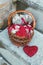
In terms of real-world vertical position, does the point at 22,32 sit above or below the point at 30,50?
above

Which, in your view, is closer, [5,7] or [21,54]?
[21,54]

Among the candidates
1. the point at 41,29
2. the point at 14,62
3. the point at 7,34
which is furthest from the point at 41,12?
the point at 14,62

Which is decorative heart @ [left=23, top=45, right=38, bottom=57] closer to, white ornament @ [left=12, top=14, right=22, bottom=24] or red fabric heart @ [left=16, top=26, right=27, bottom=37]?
red fabric heart @ [left=16, top=26, right=27, bottom=37]

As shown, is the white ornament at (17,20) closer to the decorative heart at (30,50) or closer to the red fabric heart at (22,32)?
the red fabric heart at (22,32)

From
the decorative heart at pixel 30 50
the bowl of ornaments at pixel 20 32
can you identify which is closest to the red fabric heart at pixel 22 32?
the bowl of ornaments at pixel 20 32

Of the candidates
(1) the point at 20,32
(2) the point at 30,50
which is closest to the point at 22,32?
(1) the point at 20,32

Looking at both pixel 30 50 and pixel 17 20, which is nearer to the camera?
pixel 30 50

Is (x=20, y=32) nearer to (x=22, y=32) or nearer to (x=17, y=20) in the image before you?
(x=22, y=32)

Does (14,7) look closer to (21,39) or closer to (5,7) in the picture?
(5,7)

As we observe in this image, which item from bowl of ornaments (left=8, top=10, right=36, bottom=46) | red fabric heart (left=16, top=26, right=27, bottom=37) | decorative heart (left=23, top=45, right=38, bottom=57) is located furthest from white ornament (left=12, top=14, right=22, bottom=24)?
decorative heart (left=23, top=45, right=38, bottom=57)
